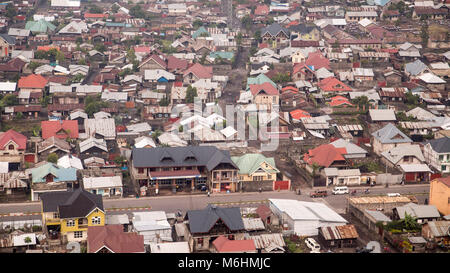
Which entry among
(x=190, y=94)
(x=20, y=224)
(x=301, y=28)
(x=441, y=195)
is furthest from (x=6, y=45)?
(x=441, y=195)

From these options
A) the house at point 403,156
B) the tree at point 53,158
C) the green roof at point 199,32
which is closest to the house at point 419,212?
the house at point 403,156

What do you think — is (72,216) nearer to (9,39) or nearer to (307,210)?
(307,210)

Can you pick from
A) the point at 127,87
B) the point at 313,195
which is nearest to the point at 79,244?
the point at 313,195

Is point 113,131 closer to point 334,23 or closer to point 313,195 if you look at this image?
point 313,195

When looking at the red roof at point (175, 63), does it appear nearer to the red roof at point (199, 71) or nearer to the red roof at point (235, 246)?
the red roof at point (199, 71)

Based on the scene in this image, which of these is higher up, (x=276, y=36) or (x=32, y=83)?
(x=276, y=36)

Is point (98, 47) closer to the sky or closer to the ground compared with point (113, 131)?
closer to the sky
